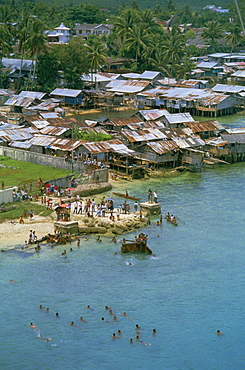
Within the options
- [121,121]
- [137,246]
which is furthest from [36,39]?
[137,246]

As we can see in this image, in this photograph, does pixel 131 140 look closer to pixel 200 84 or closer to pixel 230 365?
pixel 230 365

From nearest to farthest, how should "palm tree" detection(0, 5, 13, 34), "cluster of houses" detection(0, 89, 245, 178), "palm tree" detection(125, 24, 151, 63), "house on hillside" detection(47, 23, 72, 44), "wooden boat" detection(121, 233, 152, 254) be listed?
"wooden boat" detection(121, 233, 152, 254)
"cluster of houses" detection(0, 89, 245, 178)
"palm tree" detection(0, 5, 13, 34)
"palm tree" detection(125, 24, 151, 63)
"house on hillside" detection(47, 23, 72, 44)

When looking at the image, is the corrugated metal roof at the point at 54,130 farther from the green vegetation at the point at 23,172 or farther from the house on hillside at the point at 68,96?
the house on hillside at the point at 68,96

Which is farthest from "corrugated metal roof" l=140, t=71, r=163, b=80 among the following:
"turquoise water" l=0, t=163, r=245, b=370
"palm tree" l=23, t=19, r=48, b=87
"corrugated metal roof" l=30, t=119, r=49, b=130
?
"turquoise water" l=0, t=163, r=245, b=370

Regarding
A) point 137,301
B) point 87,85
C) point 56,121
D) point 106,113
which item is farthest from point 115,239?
point 87,85

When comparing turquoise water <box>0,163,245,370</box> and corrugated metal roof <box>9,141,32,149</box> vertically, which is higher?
corrugated metal roof <box>9,141,32,149</box>

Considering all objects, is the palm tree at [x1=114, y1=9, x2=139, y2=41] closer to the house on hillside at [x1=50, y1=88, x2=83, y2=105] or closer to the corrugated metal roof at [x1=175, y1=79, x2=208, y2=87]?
the corrugated metal roof at [x1=175, y1=79, x2=208, y2=87]

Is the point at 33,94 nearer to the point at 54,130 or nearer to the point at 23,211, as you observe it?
the point at 54,130
